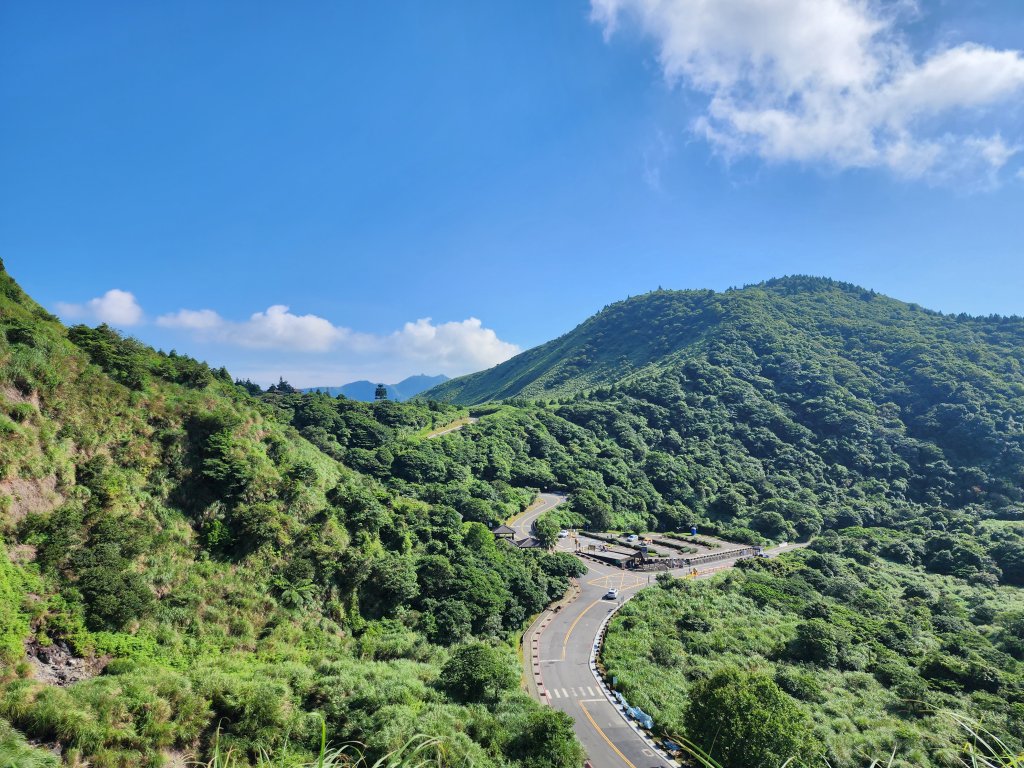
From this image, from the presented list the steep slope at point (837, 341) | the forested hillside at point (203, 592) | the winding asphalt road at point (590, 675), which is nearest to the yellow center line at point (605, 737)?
the winding asphalt road at point (590, 675)

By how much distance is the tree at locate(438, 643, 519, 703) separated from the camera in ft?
95.2

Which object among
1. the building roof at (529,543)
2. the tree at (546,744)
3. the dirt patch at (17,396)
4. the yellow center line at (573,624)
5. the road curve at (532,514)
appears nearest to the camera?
the tree at (546,744)

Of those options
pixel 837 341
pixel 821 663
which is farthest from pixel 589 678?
pixel 837 341

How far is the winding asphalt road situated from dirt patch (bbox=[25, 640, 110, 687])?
24.4 m

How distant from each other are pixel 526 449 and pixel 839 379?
110 metres

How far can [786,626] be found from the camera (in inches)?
1822

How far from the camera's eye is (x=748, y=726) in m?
25.0

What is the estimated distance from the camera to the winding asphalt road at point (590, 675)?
27016 mm

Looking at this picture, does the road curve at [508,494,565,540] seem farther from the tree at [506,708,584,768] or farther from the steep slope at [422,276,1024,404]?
the steep slope at [422,276,1024,404]

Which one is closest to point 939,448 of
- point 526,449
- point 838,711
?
point 526,449

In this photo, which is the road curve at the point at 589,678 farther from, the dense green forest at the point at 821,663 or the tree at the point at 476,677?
the tree at the point at 476,677

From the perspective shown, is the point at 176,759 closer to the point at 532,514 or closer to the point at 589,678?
the point at 589,678

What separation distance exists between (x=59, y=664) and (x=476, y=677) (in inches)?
792

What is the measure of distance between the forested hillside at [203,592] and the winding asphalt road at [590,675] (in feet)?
10.5
